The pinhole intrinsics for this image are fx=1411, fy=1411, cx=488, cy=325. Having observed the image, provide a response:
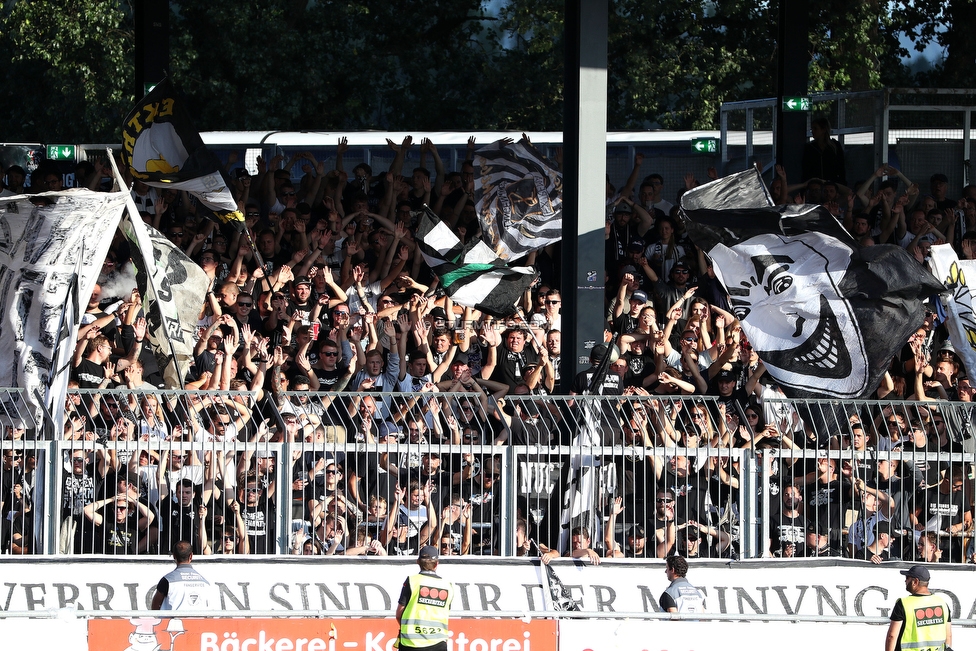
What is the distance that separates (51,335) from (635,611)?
5362 millimetres

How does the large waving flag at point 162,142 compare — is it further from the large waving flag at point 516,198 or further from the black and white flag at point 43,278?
the large waving flag at point 516,198

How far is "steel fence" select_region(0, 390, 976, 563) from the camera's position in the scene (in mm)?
11727

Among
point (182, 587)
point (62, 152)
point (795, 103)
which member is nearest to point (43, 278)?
point (182, 587)

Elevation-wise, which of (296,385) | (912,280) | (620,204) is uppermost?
(620,204)

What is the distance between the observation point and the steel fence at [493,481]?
11.7m

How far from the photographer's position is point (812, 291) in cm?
1229

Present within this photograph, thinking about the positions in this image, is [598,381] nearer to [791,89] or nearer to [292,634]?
[292,634]

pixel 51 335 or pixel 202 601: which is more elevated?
pixel 51 335

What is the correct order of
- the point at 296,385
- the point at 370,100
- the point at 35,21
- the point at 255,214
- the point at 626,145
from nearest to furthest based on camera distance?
the point at 296,385, the point at 255,214, the point at 626,145, the point at 35,21, the point at 370,100

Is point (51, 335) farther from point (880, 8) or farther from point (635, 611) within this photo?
point (880, 8)

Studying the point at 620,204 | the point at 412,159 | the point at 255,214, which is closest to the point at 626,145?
the point at 412,159

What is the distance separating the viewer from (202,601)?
36.4 feet

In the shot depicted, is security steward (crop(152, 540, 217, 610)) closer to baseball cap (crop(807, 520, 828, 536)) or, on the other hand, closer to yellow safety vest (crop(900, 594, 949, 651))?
baseball cap (crop(807, 520, 828, 536))

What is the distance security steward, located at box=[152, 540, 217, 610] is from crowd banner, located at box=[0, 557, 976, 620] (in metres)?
0.59
